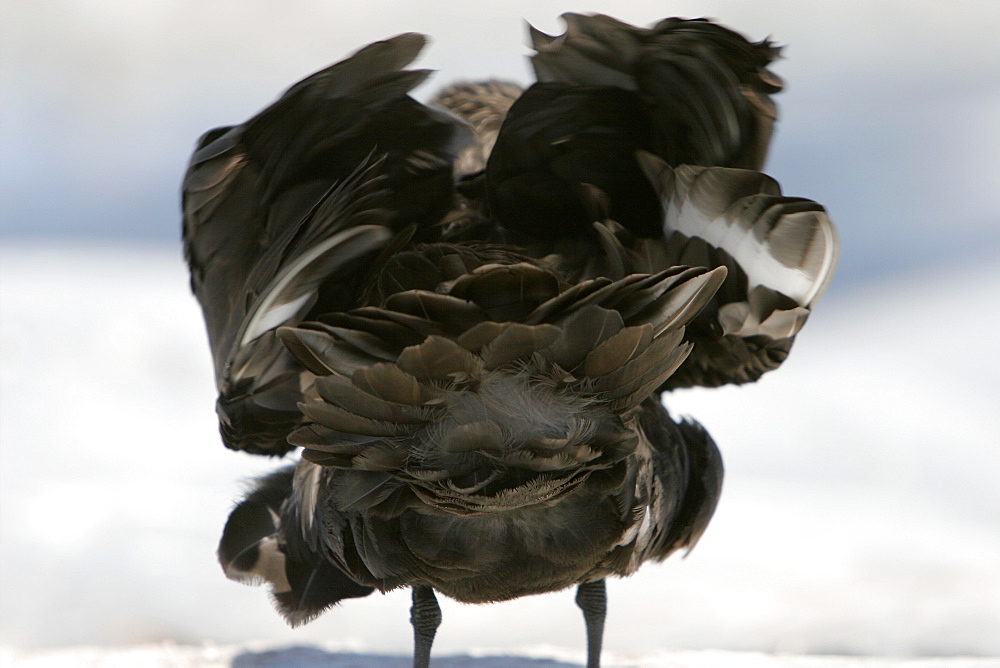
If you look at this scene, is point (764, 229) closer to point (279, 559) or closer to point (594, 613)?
point (594, 613)

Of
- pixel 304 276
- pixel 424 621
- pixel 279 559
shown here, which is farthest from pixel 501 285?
pixel 279 559

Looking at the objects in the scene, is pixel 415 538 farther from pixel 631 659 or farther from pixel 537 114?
pixel 631 659

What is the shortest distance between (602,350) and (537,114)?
0.89 m

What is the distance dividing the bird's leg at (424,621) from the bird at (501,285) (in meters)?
A: 0.54

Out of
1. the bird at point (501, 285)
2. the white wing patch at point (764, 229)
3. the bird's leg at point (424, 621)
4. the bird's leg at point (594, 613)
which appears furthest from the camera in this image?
the bird's leg at point (594, 613)

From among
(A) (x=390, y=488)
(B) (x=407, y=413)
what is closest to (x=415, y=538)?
(A) (x=390, y=488)

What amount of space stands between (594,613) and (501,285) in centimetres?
209

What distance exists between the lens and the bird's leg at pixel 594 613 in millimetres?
3740

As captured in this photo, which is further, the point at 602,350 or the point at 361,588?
the point at 361,588

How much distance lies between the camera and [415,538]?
2650 mm

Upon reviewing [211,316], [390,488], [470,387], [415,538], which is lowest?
[415,538]

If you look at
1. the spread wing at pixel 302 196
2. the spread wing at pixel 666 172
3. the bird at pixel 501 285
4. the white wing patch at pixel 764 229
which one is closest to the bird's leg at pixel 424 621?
Answer: the bird at pixel 501 285

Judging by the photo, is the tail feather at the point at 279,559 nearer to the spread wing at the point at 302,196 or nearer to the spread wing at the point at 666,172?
the spread wing at the point at 302,196

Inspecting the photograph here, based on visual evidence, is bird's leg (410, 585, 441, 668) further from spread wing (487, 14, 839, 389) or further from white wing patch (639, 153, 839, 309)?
white wing patch (639, 153, 839, 309)
